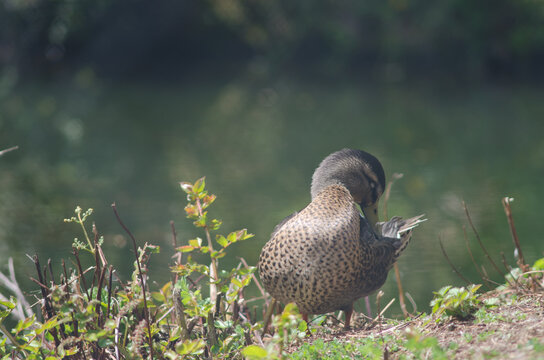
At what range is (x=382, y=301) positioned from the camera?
520 cm

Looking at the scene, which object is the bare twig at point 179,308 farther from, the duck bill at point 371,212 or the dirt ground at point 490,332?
the duck bill at point 371,212

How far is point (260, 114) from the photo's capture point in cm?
1712

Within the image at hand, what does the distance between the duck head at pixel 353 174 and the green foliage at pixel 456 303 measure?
2.94ft

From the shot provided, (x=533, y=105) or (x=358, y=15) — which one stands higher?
(x=358, y=15)

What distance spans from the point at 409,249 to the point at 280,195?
8.74 ft

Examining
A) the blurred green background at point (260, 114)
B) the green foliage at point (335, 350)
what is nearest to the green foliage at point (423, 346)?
the green foliage at point (335, 350)

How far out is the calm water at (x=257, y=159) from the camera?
7078 millimetres

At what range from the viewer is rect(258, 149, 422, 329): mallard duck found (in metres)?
3.36

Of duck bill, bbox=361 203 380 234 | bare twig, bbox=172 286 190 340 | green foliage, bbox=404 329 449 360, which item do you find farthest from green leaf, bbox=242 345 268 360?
duck bill, bbox=361 203 380 234

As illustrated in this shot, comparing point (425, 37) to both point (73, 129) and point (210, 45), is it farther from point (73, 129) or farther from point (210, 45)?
point (73, 129)

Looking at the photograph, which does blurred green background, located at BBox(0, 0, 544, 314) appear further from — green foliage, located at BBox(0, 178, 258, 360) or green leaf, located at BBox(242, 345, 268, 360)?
green leaf, located at BBox(242, 345, 268, 360)

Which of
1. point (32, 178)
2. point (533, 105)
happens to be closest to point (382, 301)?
point (32, 178)

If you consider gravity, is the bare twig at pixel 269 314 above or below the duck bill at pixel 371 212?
below

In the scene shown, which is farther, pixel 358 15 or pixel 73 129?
pixel 358 15
